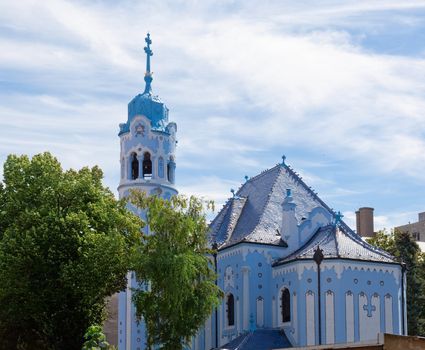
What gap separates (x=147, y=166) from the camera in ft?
186

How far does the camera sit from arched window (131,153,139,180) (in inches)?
2218

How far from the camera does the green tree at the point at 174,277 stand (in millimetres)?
35781

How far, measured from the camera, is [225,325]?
160ft

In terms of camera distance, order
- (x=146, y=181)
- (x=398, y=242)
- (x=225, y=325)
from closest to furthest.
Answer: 1. (x=225, y=325)
2. (x=146, y=181)
3. (x=398, y=242)

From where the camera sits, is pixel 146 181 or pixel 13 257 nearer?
pixel 13 257

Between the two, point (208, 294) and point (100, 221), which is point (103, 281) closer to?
point (100, 221)

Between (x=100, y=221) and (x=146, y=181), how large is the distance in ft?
45.4

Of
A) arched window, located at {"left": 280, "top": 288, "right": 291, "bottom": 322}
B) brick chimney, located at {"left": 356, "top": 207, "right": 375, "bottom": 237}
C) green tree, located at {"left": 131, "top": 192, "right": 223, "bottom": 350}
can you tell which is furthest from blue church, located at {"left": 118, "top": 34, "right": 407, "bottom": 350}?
brick chimney, located at {"left": 356, "top": 207, "right": 375, "bottom": 237}

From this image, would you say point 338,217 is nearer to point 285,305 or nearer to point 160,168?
point 285,305

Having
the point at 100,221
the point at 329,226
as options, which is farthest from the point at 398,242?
the point at 100,221

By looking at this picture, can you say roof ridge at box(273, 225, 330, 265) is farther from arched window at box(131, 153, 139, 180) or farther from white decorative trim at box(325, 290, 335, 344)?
arched window at box(131, 153, 139, 180)

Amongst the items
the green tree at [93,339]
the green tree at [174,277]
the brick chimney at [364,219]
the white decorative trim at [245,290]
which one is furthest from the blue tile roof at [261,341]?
the brick chimney at [364,219]

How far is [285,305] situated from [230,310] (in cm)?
367

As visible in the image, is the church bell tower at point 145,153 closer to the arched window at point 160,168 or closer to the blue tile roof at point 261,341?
the arched window at point 160,168
